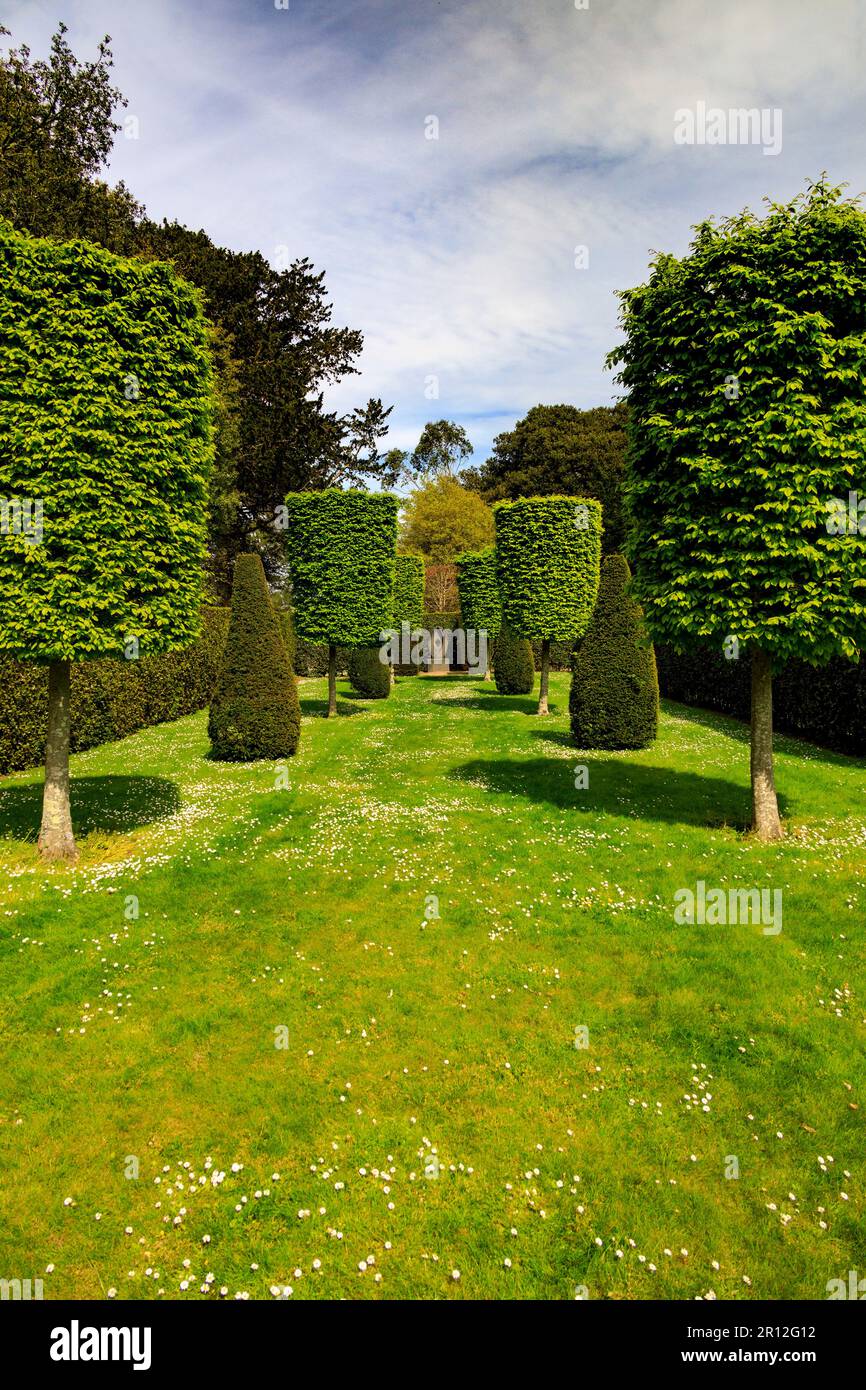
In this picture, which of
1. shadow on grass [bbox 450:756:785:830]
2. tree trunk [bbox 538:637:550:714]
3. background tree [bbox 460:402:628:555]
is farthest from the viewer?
background tree [bbox 460:402:628:555]

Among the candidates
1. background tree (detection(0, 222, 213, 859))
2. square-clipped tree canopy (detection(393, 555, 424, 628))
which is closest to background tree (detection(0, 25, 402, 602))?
square-clipped tree canopy (detection(393, 555, 424, 628))

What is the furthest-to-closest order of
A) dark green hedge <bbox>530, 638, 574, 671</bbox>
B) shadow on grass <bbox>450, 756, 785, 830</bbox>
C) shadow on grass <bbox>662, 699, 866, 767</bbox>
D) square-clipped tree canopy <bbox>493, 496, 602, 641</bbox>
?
dark green hedge <bbox>530, 638, 574, 671</bbox>, square-clipped tree canopy <bbox>493, 496, 602, 641</bbox>, shadow on grass <bbox>662, 699, 866, 767</bbox>, shadow on grass <bbox>450, 756, 785, 830</bbox>

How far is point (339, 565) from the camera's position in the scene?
78.1 feet

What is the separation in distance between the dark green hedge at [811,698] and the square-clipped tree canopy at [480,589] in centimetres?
1810

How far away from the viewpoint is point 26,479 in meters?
8.97

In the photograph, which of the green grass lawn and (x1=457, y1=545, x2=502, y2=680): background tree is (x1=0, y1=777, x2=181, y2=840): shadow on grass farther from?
(x1=457, y1=545, x2=502, y2=680): background tree

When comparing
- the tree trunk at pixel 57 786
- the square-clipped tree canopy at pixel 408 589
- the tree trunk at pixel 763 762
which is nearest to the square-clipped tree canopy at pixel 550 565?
the tree trunk at pixel 763 762

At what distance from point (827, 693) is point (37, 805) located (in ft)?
66.5

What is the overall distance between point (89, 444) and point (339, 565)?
14.6m

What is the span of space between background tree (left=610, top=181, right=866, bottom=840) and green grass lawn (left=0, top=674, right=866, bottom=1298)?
406 cm

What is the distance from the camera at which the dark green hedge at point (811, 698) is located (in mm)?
17141

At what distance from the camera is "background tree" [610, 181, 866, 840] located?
923 cm

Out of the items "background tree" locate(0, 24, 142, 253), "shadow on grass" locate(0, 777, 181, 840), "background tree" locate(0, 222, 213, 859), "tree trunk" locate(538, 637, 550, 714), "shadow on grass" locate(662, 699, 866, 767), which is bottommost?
"shadow on grass" locate(0, 777, 181, 840)

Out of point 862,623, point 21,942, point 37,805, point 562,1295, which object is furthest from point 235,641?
point 562,1295
